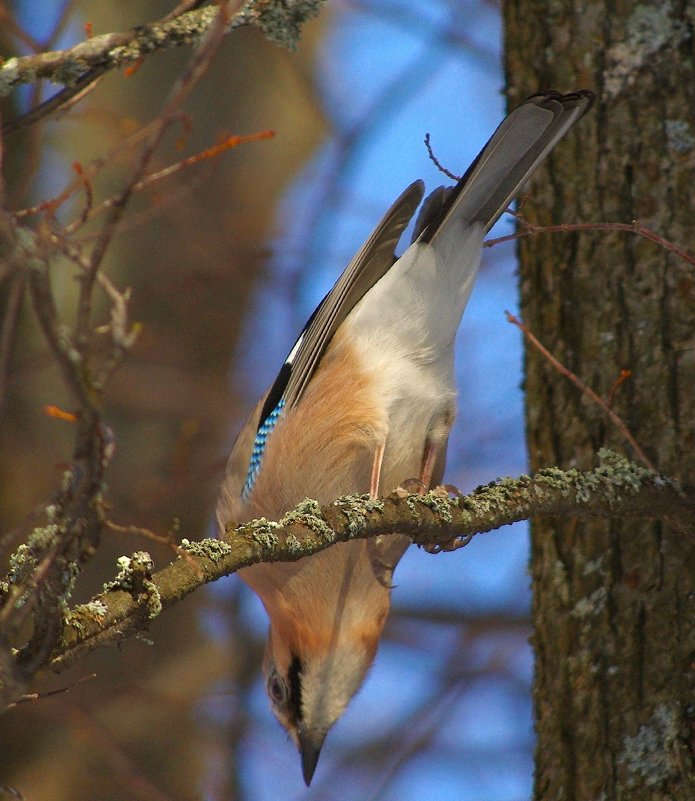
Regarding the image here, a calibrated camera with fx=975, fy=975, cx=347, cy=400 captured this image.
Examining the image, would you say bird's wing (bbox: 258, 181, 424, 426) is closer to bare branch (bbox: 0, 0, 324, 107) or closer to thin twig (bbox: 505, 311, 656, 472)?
thin twig (bbox: 505, 311, 656, 472)

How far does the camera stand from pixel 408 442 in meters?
3.28

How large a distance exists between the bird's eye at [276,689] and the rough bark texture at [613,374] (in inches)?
40.2

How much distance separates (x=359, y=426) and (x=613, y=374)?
32.3 inches

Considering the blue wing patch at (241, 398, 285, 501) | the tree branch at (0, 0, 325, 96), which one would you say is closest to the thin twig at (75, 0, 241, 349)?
the tree branch at (0, 0, 325, 96)

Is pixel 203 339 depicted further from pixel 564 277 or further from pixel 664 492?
pixel 664 492

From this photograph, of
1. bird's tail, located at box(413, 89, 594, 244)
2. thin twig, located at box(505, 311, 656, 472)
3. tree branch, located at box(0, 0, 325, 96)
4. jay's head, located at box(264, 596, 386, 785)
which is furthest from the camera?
jay's head, located at box(264, 596, 386, 785)

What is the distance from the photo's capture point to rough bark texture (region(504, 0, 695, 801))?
2658 mm

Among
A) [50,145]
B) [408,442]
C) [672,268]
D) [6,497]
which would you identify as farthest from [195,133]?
[672,268]

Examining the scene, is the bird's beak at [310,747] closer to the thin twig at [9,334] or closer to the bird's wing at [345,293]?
the bird's wing at [345,293]

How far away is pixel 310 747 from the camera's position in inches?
133

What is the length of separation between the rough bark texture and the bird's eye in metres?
1.02

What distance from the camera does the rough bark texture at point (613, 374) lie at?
266cm

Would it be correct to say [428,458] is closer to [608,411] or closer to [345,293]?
[345,293]

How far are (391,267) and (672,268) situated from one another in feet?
3.21
